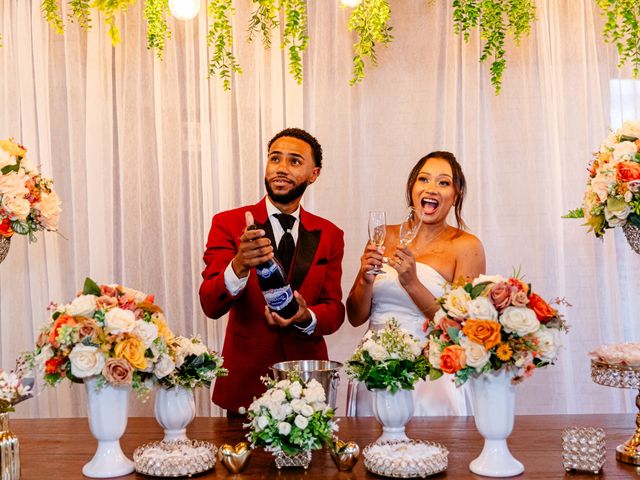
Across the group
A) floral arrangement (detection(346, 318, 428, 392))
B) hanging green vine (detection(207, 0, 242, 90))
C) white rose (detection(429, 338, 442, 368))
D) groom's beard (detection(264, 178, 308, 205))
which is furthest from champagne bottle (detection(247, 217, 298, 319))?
hanging green vine (detection(207, 0, 242, 90))

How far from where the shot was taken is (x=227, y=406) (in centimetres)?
328

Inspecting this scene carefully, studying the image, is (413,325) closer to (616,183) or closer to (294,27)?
(616,183)

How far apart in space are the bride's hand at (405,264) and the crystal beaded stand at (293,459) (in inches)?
52.6

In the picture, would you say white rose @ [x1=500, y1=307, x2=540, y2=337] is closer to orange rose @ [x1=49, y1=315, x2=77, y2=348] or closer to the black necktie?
orange rose @ [x1=49, y1=315, x2=77, y2=348]

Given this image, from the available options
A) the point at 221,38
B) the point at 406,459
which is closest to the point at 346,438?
the point at 406,459

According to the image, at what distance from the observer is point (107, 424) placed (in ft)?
7.02

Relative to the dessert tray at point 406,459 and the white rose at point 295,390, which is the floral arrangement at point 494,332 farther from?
the white rose at point 295,390

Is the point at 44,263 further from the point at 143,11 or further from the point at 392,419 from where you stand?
the point at 392,419

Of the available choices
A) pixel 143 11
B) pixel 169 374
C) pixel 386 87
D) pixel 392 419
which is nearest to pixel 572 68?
pixel 386 87

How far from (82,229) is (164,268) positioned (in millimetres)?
493

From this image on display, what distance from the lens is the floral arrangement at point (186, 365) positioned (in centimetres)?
215

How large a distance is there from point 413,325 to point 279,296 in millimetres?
864

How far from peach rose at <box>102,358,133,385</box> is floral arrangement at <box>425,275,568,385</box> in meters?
0.81

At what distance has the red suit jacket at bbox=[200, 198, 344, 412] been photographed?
3.29 m
